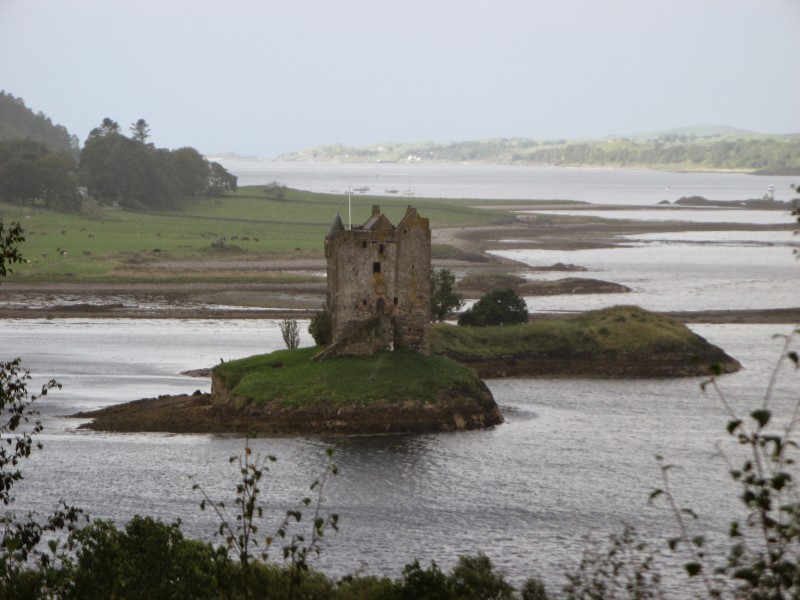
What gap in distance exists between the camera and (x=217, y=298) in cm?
9256

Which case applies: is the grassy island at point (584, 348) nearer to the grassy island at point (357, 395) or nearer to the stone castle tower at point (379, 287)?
the stone castle tower at point (379, 287)

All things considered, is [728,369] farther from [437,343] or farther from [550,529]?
[550,529]

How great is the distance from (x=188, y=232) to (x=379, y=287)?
86.1m

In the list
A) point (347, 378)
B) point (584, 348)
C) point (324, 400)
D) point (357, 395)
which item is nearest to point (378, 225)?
point (347, 378)

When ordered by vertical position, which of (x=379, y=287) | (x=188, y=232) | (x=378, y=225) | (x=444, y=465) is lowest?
(x=444, y=465)

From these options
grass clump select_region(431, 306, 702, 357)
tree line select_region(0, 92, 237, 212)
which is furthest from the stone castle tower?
tree line select_region(0, 92, 237, 212)

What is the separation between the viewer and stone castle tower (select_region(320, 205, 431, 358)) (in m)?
52.8

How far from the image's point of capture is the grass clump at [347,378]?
50.2 meters

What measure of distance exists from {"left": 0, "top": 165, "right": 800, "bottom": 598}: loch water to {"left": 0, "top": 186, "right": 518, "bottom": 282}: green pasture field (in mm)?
26723

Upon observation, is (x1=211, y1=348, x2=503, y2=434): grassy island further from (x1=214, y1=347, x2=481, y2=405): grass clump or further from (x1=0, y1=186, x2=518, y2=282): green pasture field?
(x1=0, y1=186, x2=518, y2=282): green pasture field

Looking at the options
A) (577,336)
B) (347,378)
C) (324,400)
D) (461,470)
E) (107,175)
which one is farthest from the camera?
(107,175)

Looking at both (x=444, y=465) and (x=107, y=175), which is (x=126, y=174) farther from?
(x=444, y=465)

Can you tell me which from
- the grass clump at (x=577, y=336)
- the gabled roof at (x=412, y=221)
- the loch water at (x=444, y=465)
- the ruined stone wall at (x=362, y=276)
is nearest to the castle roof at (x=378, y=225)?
the ruined stone wall at (x=362, y=276)

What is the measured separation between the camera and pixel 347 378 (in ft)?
167
